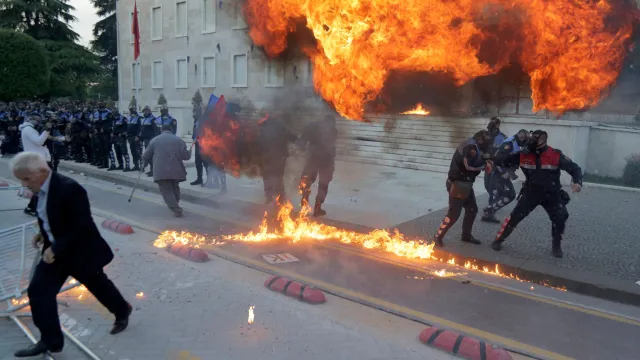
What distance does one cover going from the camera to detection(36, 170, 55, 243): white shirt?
11.4 ft

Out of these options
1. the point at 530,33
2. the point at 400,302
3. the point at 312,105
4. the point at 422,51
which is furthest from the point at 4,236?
the point at 530,33

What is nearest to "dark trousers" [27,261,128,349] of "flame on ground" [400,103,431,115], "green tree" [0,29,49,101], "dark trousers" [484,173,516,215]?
"dark trousers" [484,173,516,215]

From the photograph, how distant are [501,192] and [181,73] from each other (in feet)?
40.6

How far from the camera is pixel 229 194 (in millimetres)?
10305

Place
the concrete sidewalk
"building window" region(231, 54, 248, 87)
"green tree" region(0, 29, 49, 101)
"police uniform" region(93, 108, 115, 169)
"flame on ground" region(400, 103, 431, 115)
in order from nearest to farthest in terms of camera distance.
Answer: the concrete sidewalk, "flame on ground" region(400, 103, 431, 115), "building window" region(231, 54, 248, 87), "police uniform" region(93, 108, 115, 169), "green tree" region(0, 29, 49, 101)

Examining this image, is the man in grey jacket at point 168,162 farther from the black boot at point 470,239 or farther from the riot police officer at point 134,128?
the black boot at point 470,239

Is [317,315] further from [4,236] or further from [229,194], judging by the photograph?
[229,194]

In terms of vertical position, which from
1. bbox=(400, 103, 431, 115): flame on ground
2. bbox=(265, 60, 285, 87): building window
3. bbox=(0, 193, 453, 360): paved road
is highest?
bbox=(265, 60, 285, 87): building window

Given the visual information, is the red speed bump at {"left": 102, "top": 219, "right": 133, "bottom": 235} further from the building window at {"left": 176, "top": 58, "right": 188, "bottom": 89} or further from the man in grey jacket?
the building window at {"left": 176, "top": 58, "right": 188, "bottom": 89}

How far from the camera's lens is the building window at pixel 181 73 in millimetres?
15671

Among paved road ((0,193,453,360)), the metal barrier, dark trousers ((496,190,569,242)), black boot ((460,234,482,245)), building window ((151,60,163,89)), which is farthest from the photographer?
building window ((151,60,163,89))

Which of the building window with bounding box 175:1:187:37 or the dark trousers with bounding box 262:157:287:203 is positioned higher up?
the building window with bounding box 175:1:187:37

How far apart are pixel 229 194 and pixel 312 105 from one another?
11.1 ft

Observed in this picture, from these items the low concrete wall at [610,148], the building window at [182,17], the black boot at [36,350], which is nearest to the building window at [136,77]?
the building window at [182,17]
